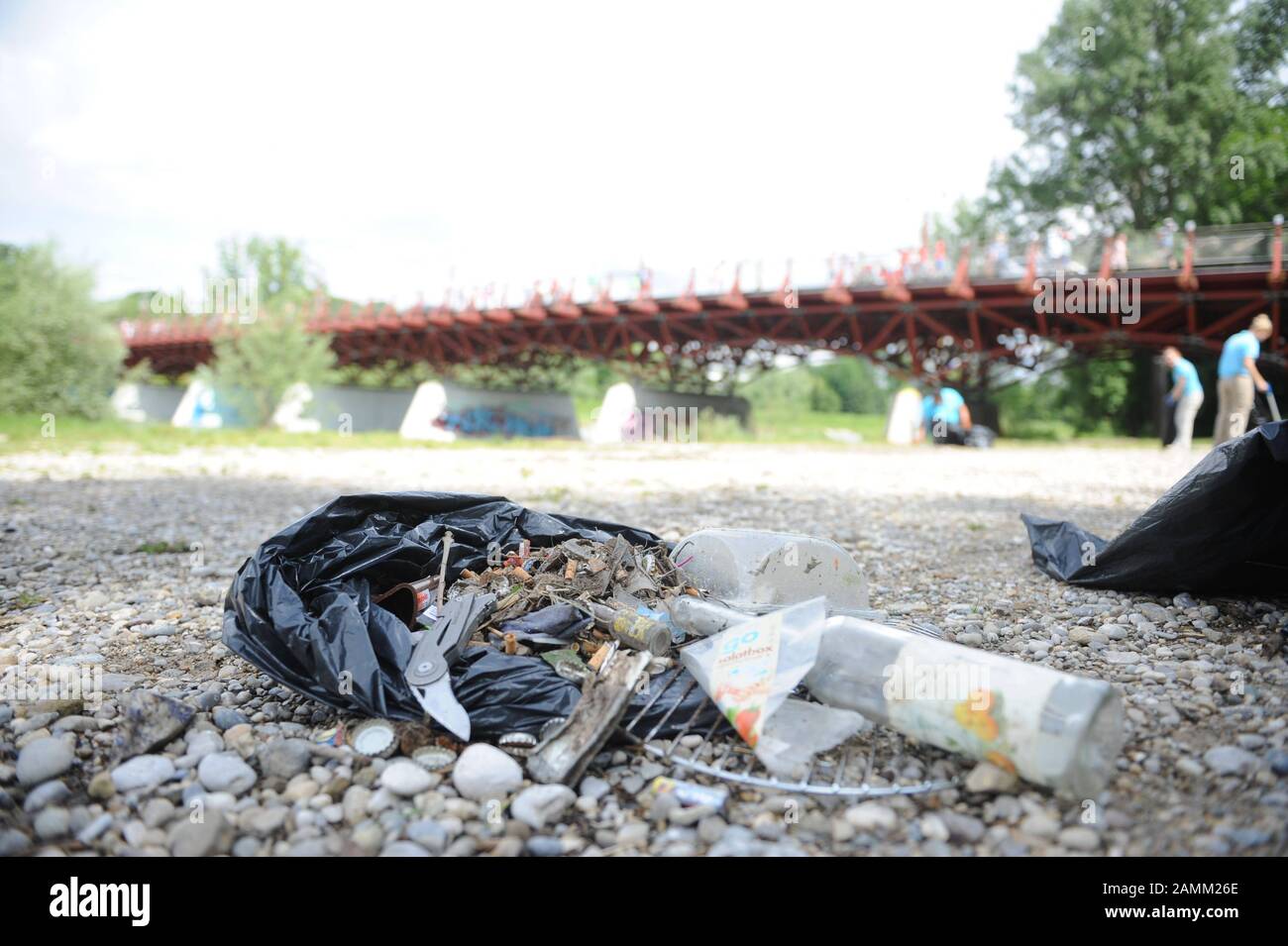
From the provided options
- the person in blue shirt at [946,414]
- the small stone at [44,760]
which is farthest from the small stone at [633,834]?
the person in blue shirt at [946,414]

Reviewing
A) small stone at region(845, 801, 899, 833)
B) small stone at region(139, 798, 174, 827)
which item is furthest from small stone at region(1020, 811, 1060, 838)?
small stone at region(139, 798, 174, 827)

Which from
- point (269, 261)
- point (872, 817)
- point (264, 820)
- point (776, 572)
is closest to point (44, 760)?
point (264, 820)

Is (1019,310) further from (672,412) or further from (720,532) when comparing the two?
(720,532)

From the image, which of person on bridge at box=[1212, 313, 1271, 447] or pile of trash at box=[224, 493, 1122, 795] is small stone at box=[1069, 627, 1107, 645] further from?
person on bridge at box=[1212, 313, 1271, 447]

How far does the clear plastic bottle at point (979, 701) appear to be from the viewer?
2.10m

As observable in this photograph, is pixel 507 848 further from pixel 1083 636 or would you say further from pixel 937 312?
pixel 937 312

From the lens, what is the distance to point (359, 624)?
2.85 m

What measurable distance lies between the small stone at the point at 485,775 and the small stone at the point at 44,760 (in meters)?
1.22

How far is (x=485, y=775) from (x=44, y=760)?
54.7 inches

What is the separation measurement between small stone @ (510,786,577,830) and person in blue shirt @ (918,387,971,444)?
70.2ft

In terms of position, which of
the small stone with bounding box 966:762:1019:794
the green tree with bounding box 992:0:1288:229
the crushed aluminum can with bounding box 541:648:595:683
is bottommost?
the small stone with bounding box 966:762:1019:794

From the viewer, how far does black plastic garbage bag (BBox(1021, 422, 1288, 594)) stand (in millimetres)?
3463

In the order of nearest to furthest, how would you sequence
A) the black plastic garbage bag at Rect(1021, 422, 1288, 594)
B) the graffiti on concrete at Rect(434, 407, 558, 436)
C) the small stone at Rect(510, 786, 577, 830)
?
the small stone at Rect(510, 786, 577, 830), the black plastic garbage bag at Rect(1021, 422, 1288, 594), the graffiti on concrete at Rect(434, 407, 558, 436)

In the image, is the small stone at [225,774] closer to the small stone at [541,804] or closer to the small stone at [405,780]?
the small stone at [405,780]
